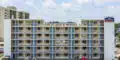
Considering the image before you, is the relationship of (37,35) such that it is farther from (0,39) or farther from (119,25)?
(119,25)

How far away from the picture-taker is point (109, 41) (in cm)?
4512

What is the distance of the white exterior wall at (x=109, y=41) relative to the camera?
4500cm

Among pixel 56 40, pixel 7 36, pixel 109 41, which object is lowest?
pixel 109 41

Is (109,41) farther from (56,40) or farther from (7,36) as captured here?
(7,36)

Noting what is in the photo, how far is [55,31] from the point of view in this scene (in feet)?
151

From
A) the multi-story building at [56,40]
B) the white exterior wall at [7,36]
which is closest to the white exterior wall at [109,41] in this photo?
the multi-story building at [56,40]

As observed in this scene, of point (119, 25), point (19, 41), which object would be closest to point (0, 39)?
point (19, 41)

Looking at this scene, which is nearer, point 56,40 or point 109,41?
point 109,41

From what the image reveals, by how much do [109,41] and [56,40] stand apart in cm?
778

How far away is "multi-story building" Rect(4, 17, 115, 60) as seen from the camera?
45.9m

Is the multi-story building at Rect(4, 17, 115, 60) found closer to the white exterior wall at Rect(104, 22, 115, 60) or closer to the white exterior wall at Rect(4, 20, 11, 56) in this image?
the white exterior wall at Rect(4, 20, 11, 56)

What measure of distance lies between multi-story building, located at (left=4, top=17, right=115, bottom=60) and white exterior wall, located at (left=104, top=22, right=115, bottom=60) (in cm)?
52

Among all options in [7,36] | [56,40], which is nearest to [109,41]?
[56,40]

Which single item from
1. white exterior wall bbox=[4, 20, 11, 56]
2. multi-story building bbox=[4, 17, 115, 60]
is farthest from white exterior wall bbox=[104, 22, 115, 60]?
white exterior wall bbox=[4, 20, 11, 56]
